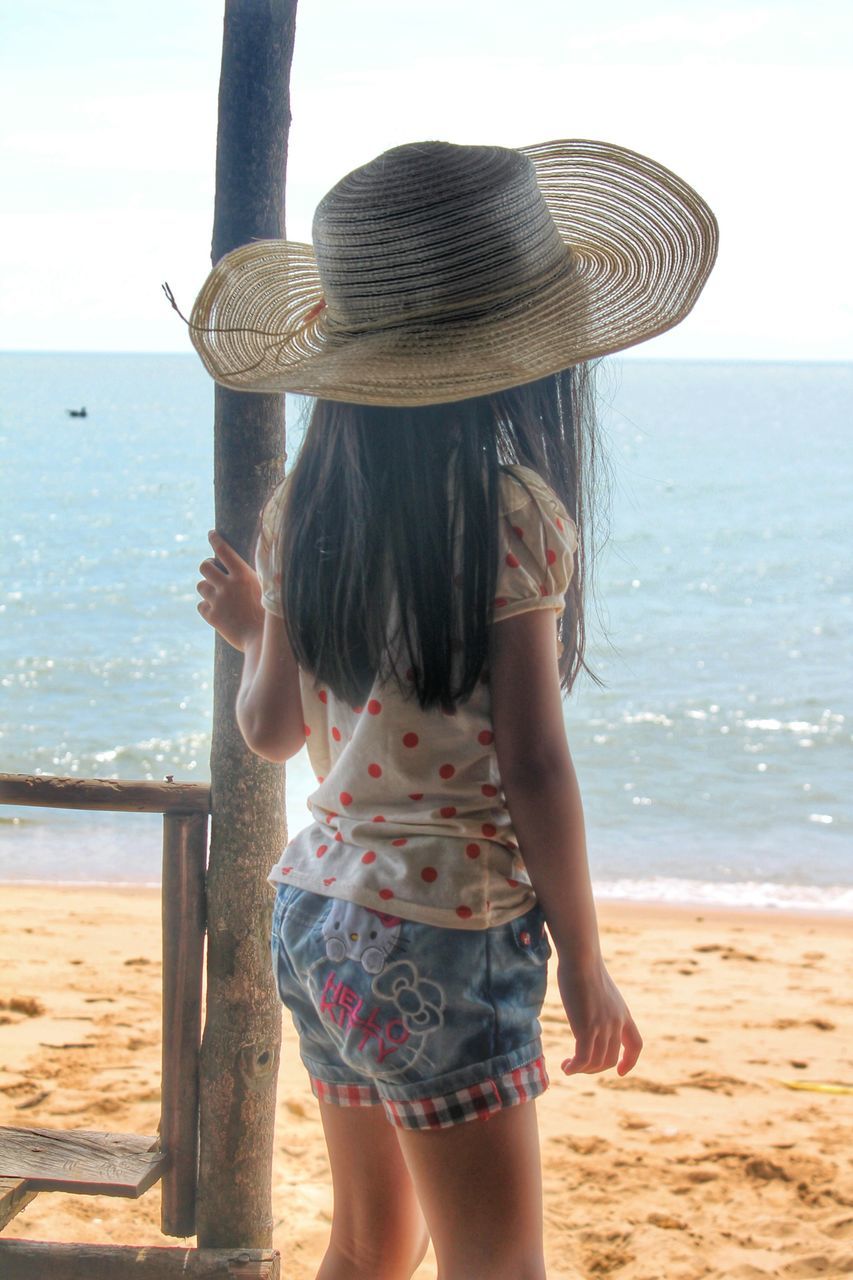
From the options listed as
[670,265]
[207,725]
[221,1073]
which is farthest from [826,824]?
[670,265]

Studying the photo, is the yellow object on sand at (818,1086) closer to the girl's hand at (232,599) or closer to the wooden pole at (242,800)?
the wooden pole at (242,800)

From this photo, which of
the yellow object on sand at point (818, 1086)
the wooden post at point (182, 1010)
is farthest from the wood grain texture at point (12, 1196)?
the yellow object on sand at point (818, 1086)

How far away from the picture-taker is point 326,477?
145cm

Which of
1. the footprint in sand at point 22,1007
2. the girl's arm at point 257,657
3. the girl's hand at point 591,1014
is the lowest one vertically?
the footprint in sand at point 22,1007

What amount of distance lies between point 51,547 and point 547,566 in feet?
74.9

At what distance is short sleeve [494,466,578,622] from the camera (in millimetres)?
1340

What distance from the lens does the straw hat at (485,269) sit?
141 centimetres

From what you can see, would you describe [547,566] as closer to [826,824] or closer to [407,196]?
[407,196]

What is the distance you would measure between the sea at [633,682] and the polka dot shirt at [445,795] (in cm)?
25

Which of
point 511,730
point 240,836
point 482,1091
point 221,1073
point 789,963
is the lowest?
point 789,963

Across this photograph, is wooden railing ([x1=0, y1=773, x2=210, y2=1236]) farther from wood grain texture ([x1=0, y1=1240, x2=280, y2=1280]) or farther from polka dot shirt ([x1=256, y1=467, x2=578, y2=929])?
polka dot shirt ([x1=256, y1=467, x2=578, y2=929])

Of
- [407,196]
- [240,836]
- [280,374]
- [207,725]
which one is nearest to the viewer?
[407,196]

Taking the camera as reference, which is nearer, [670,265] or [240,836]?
[670,265]

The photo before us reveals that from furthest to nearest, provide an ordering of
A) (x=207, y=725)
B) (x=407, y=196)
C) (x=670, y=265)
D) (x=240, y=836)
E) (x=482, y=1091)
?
(x=207, y=725) < (x=240, y=836) < (x=670, y=265) < (x=407, y=196) < (x=482, y=1091)
